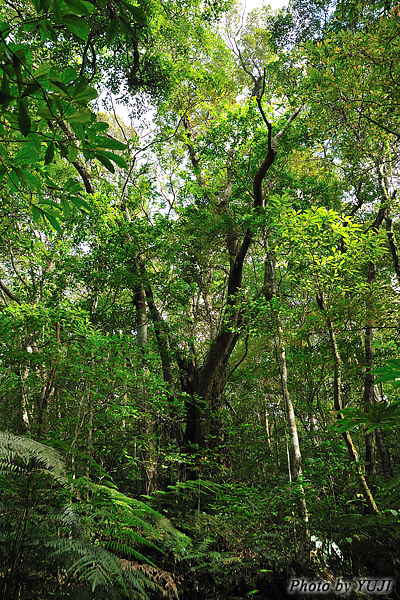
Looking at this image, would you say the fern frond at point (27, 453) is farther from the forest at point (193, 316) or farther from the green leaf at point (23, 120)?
the green leaf at point (23, 120)

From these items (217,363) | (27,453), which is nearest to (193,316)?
(217,363)

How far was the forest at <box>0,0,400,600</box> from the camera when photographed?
76.2 inches

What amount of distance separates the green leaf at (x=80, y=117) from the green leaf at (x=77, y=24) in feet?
0.62

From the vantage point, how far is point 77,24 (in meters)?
0.88

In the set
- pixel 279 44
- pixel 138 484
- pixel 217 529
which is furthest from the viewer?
pixel 279 44

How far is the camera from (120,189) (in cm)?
797

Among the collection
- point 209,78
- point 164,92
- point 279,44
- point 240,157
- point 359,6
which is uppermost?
point 279,44

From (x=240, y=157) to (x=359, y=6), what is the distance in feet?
16.1

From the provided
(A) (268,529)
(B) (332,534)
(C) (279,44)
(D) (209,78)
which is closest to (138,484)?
(A) (268,529)

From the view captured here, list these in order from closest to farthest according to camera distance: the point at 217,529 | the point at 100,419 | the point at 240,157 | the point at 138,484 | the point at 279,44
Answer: the point at 217,529 < the point at 100,419 < the point at 138,484 < the point at 240,157 < the point at 279,44

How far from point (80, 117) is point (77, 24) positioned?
9.3 inches

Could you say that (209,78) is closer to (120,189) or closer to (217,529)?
(120,189)

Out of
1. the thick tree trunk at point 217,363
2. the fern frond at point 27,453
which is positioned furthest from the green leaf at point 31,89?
the thick tree trunk at point 217,363

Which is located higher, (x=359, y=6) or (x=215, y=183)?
(x=215, y=183)
